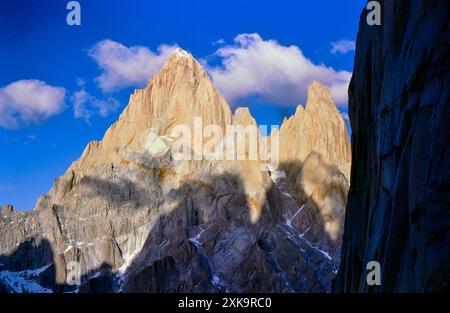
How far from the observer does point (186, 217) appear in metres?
154

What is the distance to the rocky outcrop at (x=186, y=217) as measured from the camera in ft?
465

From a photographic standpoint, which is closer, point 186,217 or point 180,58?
point 186,217

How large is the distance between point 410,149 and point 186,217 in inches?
5297

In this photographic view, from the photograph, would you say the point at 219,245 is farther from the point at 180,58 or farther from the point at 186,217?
the point at 180,58

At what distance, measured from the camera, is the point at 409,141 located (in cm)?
2070

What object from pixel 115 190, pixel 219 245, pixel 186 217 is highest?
pixel 115 190

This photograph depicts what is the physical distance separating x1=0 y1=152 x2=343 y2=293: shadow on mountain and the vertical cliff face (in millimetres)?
111544

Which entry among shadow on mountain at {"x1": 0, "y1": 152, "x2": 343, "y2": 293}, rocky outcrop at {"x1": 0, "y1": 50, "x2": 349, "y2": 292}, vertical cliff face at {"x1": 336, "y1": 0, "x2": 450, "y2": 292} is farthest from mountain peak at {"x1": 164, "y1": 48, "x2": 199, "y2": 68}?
vertical cliff face at {"x1": 336, "y1": 0, "x2": 450, "y2": 292}

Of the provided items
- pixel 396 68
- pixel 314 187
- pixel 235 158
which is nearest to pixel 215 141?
pixel 235 158

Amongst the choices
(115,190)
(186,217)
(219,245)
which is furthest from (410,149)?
(115,190)

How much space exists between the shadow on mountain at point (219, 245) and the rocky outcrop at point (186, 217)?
212 mm

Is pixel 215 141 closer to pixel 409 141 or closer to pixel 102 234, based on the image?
pixel 102 234

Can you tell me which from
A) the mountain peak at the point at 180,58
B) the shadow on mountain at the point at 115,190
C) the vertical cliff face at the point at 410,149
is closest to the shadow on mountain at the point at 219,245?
the shadow on mountain at the point at 115,190
